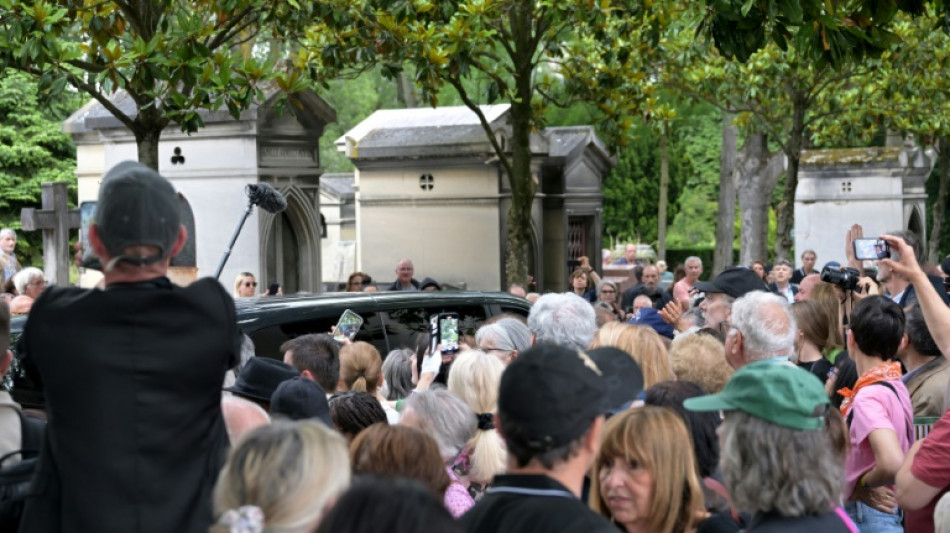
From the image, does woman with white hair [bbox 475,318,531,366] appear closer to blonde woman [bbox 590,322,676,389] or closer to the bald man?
blonde woman [bbox 590,322,676,389]

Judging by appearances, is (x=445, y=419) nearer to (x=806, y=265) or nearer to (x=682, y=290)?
(x=682, y=290)

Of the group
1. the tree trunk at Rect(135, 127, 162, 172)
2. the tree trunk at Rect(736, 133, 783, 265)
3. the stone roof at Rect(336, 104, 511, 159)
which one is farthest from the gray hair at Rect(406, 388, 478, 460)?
the tree trunk at Rect(736, 133, 783, 265)

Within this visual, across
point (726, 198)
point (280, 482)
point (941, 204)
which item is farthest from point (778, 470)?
point (726, 198)

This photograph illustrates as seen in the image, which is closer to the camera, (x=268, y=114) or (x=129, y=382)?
(x=129, y=382)

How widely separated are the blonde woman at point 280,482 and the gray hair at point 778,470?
1.23 meters

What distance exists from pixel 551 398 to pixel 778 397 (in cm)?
75

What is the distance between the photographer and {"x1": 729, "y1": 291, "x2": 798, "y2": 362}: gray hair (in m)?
5.78

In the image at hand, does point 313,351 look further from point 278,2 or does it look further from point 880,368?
point 278,2

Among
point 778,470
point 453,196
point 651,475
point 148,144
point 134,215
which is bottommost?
point 651,475

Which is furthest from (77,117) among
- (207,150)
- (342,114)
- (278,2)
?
(342,114)

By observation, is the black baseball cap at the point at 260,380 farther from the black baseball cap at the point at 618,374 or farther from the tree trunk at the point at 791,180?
the tree trunk at the point at 791,180

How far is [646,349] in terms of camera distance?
600cm

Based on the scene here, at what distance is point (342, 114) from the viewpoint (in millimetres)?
53375

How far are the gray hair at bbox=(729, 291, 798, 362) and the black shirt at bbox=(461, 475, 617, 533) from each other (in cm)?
280
